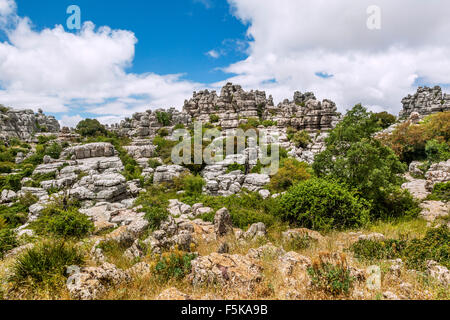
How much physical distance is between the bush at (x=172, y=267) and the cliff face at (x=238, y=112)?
3953 centimetres

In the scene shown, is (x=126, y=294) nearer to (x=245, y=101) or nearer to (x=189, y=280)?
(x=189, y=280)

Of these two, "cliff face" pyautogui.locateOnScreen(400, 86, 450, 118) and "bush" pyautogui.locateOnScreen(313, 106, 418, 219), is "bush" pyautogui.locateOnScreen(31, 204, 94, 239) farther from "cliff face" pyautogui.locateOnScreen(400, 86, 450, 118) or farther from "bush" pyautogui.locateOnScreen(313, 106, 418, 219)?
"cliff face" pyautogui.locateOnScreen(400, 86, 450, 118)

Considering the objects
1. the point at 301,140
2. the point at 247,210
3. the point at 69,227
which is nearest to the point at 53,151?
the point at 69,227

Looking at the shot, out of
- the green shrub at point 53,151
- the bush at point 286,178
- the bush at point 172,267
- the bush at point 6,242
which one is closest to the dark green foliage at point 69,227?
the bush at point 6,242

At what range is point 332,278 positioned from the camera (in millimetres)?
3096

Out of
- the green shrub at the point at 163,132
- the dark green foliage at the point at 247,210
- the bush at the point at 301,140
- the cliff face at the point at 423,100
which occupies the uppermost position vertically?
the cliff face at the point at 423,100

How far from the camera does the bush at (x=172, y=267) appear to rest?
3449mm

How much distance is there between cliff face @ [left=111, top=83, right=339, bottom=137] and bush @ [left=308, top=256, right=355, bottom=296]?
3889 cm

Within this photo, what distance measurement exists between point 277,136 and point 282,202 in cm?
2777

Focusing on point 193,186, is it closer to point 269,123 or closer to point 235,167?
point 235,167

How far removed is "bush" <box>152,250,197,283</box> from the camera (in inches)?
136

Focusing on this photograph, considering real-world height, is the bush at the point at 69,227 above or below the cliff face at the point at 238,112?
below

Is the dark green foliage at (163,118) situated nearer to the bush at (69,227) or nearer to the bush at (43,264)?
the bush at (69,227)

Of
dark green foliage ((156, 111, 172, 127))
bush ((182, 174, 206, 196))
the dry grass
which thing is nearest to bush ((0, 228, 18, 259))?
the dry grass
